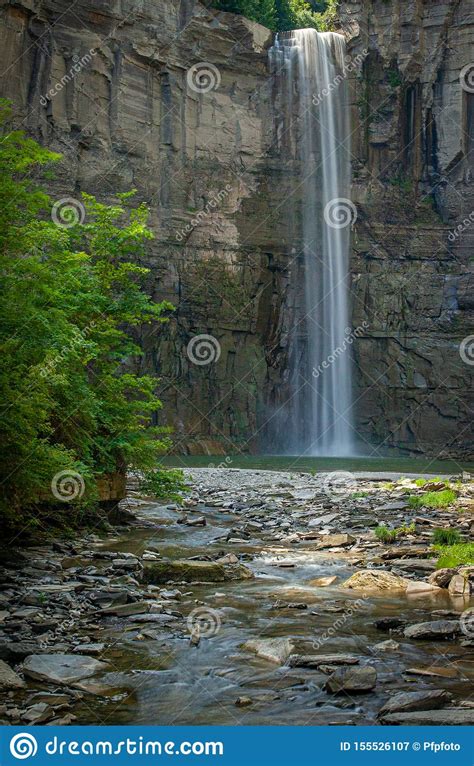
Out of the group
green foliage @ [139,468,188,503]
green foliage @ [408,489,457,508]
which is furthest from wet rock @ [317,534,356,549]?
green foliage @ [408,489,457,508]

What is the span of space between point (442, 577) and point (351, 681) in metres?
4.32

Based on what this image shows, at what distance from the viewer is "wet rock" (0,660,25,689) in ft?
20.6

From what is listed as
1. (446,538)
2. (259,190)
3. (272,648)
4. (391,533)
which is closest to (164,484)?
(391,533)

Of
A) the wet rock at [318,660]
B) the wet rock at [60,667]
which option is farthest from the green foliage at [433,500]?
the wet rock at [60,667]

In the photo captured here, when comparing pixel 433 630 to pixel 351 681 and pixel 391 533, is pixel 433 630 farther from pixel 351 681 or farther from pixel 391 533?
pixel 391 533

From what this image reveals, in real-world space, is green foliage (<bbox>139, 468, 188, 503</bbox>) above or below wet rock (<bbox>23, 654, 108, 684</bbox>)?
above

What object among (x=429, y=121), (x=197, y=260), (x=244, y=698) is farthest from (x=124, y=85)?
(x=244, y=698)

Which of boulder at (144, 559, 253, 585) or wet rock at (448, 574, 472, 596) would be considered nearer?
wet rock at (448, 574, 472, 596)

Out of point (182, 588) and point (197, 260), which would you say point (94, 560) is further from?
point (197, 260)

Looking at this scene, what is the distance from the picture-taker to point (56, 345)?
426 inches

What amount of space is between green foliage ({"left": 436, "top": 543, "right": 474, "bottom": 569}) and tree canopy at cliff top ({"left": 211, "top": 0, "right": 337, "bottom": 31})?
51.8 meters

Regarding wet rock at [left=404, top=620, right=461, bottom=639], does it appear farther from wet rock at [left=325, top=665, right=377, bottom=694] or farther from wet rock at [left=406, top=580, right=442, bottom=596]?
wet rock at [left=406, top=580, right=442, bottom=596]

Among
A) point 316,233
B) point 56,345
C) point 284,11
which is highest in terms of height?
point 284,11

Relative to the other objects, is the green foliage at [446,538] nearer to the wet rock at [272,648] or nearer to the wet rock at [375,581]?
the wet rock at [375,581]
